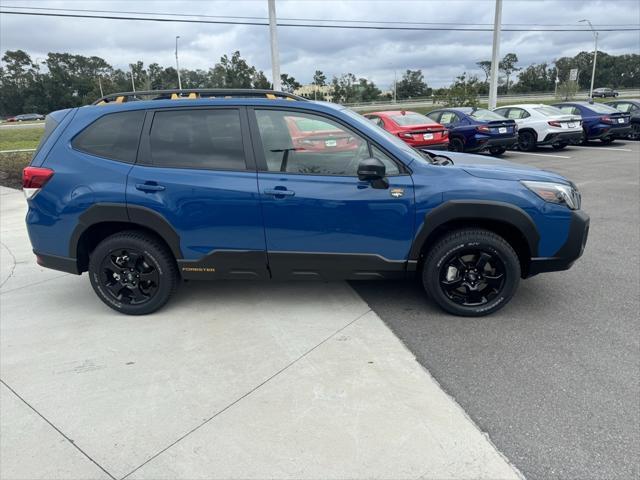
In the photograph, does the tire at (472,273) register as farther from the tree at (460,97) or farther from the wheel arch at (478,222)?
the tree at (460,97)

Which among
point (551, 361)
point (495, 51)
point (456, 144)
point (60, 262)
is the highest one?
point (495, 51)

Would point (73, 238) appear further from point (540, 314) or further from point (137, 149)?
point (540, 314)

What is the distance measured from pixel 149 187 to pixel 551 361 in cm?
323

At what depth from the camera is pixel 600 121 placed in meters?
15.8

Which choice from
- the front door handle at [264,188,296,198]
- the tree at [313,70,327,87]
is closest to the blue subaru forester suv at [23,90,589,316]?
the front door handle at [264,188,296,198]

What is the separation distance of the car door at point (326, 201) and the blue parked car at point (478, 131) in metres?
10.4

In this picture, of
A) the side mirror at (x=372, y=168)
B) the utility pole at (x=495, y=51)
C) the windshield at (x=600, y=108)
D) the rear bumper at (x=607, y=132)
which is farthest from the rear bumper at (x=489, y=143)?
the side mirror at (x=372, y=168)

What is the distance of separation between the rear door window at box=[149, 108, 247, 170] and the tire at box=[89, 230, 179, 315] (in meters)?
0.70

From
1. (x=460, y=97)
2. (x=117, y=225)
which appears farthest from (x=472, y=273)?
(x=460, y=97)

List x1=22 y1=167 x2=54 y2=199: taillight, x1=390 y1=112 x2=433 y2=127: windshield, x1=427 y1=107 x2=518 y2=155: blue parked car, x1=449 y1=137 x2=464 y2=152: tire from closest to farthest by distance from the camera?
x1=22 y1=167 x2=54 y2=199: taillight, x1=390 y1=112 x2=433 y2=127: windshield, x1=427 y1=107 x2=518 y2=155: blue parked car, x1=449 y1=137 x2=464 y2=152: tire

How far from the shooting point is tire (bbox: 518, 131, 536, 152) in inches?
596

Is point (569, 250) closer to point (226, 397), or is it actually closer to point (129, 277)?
point (226, 397)

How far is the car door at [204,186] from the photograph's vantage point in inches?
142

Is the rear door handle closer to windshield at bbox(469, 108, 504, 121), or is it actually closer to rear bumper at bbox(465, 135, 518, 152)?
rear bumper at bbox(465, 135, 518, 152)
